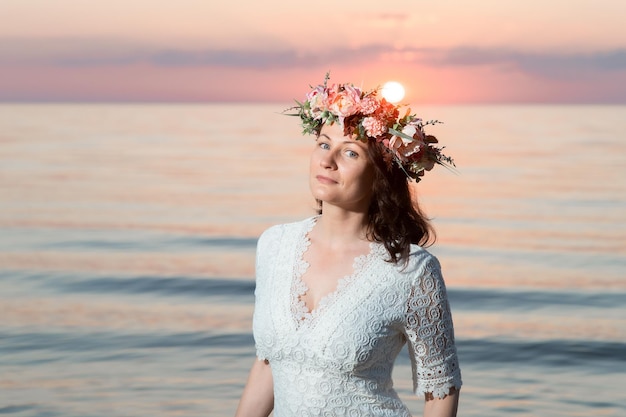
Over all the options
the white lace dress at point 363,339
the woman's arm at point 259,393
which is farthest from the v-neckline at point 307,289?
the woman's arm at point 259,393

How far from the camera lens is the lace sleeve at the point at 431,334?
352cm

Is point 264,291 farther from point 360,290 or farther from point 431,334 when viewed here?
point 431,334

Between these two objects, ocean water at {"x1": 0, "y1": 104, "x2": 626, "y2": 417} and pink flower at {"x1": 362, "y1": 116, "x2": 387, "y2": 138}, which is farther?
ocean water at {"x1": 0, "y1": 104, "x2": 626, "y2": 417}

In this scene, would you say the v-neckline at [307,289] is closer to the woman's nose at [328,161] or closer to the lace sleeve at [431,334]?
the lace sleeve at [431,334]

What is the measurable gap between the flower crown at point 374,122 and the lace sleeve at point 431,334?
33cm

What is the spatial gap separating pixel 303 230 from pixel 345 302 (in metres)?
0.37

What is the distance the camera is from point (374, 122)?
A: 3.57m

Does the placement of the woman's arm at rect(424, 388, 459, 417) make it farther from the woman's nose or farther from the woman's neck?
the woman's nose

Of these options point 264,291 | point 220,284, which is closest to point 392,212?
point 264,291

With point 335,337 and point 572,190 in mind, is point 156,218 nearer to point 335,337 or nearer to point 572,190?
point 572,190

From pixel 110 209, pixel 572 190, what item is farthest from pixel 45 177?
pixel 572 190

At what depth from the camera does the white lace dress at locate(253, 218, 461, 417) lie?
3516mm

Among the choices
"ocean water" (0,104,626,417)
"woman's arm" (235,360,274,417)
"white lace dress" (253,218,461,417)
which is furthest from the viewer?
"ocean water" (0,104,626,417)

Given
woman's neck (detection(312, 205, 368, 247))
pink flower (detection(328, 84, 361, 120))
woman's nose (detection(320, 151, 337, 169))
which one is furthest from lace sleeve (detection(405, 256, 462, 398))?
pink flower (detection(328, 84, 361, 120))
